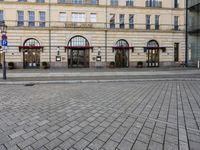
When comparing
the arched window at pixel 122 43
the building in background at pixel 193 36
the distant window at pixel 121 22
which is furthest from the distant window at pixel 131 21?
the building in background at pixel 193 36

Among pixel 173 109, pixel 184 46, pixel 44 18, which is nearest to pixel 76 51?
pixel 44 18

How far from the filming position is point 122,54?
107 feet

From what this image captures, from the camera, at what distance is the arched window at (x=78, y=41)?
31.0 m

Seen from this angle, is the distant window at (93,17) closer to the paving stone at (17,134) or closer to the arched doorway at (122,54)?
the arched doorway at (122,54)

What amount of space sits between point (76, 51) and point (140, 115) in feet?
87.3

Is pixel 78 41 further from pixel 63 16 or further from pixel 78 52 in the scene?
pixel 63 16

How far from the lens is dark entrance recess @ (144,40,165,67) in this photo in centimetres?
3300

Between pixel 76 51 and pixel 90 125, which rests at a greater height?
pixel 76 51

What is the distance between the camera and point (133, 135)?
14.1 ft

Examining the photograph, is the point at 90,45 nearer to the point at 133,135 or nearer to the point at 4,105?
the point at 4,105

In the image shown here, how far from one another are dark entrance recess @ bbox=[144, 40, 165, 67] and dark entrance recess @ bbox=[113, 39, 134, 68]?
3.59 meters

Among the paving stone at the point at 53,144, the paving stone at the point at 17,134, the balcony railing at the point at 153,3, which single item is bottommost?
the paving stone at the point at 53,144

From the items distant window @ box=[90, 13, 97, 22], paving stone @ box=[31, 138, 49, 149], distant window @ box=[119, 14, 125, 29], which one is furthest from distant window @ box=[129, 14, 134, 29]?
paving stone @ box=[31, 138, 49, 149]

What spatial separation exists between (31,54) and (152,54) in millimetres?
21615
